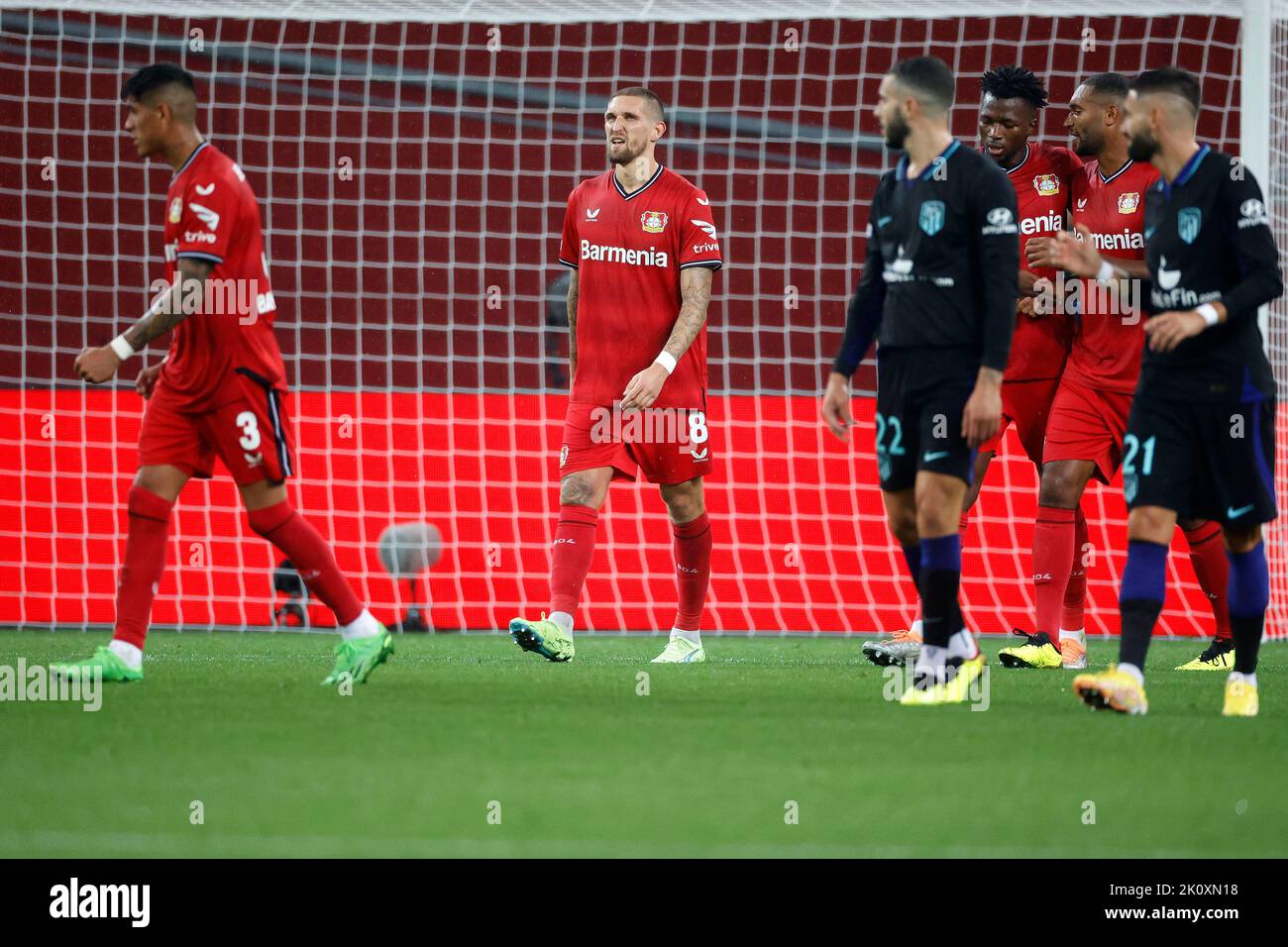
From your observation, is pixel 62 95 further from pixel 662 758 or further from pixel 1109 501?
pixel 662 758

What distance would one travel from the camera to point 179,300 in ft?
18.7

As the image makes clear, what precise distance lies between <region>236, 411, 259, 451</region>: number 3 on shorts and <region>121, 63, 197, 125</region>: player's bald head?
95 cm

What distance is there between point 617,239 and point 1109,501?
373 cm

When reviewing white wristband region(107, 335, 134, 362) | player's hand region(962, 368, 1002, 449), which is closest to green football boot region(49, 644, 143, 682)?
white wristband region(107, 335, 134, 362)

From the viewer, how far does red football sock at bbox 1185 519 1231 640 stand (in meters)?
7.12

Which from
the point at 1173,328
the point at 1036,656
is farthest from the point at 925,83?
the point at 1036,656

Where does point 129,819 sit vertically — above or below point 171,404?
below

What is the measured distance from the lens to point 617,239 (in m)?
7.29

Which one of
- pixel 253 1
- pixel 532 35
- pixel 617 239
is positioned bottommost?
pixel 617 239

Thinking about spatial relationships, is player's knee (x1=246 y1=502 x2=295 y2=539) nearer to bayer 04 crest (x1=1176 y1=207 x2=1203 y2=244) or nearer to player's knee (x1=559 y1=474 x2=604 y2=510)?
player's knee (x1=559 y1=474 x2=604 y2=510)

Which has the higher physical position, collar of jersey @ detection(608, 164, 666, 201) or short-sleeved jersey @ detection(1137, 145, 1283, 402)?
collar of jersey @ detection(608, 164, 666, 201)

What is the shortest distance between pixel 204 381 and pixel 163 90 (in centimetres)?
Answer: 92

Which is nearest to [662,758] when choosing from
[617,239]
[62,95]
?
[617,239]

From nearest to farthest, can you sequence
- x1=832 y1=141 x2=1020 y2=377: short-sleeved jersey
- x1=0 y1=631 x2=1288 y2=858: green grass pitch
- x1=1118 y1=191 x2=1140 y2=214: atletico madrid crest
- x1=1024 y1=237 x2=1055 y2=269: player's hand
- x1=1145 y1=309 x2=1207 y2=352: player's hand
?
x1=0 y1=631 x2=1288 y2=858: green grass pitch
x1=1145 y1=309 x2=1207 y2=352: player's hand
x1=832 y1=141 x2=1020 y2=377: short-sleeved jersey
x1=1024 y1=237 x2=1055 y2=269: player's hand
x1=1118 y1=191 x2=1140 y2=214: atletico madrid crest
